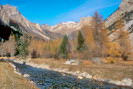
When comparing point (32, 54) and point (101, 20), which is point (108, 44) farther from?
point (32, 54)

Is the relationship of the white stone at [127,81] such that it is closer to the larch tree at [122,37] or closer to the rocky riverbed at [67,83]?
the rocky riverbed at [67,83]

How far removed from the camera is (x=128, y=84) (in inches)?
1254

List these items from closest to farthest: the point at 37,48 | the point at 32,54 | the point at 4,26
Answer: the point at 4,26, the point at 32,54, the point at 37,48

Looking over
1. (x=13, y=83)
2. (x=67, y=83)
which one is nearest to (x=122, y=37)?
(x=67, y=83)

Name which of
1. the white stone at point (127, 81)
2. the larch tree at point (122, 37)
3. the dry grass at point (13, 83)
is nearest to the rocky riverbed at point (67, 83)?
the white stone at point (127, 81)

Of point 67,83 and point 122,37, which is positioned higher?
point 122,37

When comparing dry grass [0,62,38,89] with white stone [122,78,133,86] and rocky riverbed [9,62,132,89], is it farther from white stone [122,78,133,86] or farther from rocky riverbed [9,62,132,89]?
white stone [122,78,133,86]

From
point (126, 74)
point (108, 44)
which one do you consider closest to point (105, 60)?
point (108, 44)

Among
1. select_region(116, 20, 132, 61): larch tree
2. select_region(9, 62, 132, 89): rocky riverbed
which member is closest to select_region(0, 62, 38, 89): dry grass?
select_region(9, 62, 132, 89): rocky riverbed

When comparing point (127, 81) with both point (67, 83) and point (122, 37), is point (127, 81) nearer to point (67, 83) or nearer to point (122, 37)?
point (67, 83)

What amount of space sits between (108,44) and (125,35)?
7.37m

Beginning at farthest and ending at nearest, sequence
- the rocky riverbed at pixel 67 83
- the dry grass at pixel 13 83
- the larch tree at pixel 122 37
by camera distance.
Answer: the larch tree at pixel 122 37, the rocky riverbed at pixel 67 83, the dry grass at pixel 13 83

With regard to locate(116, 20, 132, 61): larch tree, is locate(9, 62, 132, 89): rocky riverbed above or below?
below

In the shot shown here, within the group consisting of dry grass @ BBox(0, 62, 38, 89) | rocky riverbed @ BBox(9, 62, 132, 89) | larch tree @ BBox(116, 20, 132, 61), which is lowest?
rocky riverbed @ BBox(9, 62, 132, 89)
